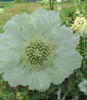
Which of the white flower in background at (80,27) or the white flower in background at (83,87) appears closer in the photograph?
the white flower in background at (80,27)

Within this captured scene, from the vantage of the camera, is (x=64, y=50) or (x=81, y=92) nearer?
(x=64, y=50)

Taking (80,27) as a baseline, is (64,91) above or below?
→ below

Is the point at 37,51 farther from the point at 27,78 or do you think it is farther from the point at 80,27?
the point at 80,27

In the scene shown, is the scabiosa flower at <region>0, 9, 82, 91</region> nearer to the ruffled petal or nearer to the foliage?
the ruffled petal

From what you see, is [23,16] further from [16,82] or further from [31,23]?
[16,82]

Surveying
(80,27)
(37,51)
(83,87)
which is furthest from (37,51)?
(83,87)

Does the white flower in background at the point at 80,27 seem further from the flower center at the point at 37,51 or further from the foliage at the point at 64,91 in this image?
the flower center at the point at 37,51

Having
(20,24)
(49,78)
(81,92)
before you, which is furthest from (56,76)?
(81,92)

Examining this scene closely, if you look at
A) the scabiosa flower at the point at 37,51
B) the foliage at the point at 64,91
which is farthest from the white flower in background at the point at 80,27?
the scabiosa flower at the point at 37,51
